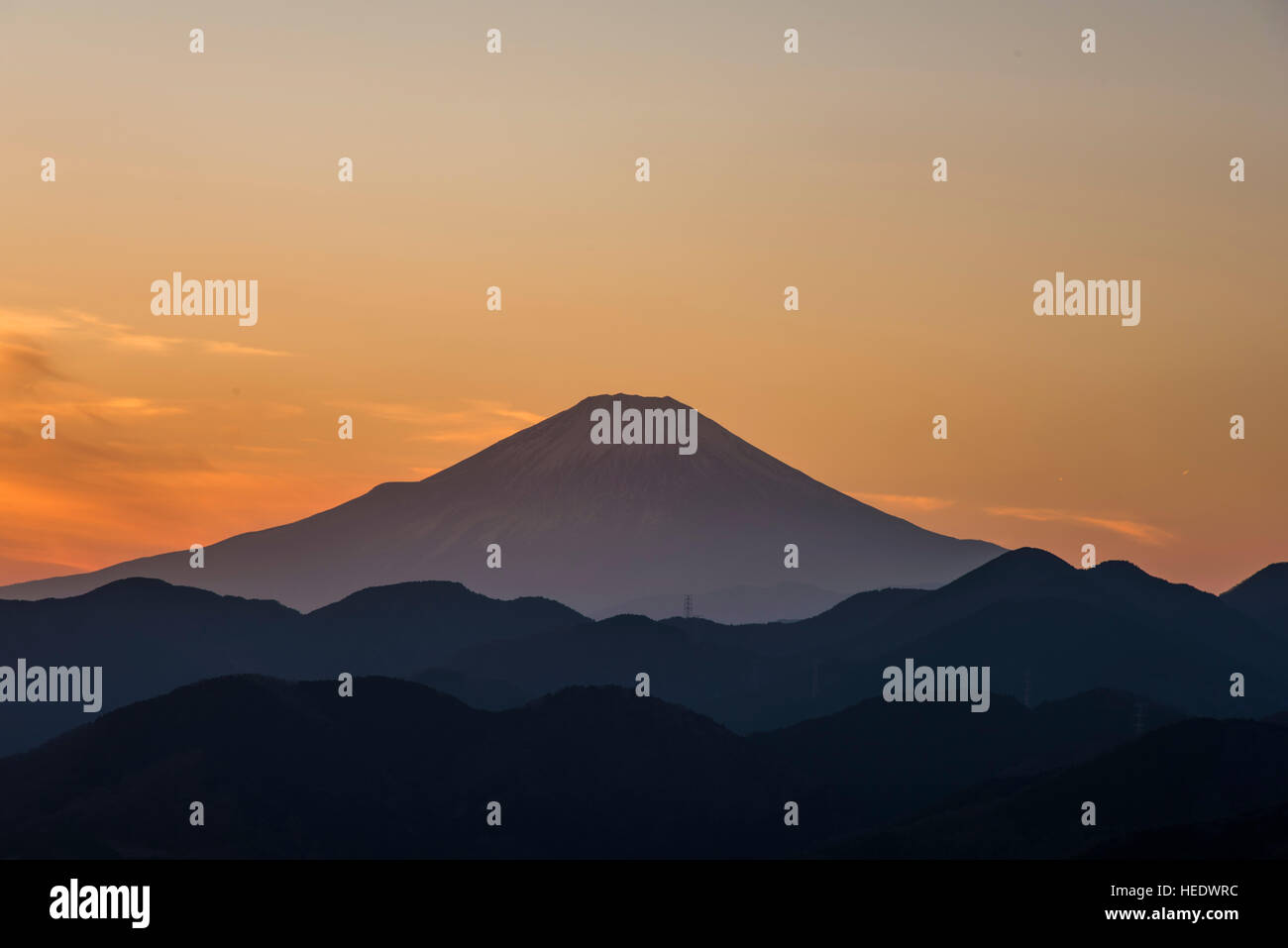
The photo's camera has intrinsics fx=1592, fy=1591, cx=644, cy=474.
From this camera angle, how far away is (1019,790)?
10144cm

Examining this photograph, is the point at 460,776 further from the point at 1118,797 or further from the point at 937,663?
the point at 937,663

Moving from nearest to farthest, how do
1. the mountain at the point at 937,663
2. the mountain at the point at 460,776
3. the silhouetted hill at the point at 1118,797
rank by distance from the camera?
the silhouetted hill at the point at 1118,797, the mountain at the point at 460,776, the mountain at the point at 937,663

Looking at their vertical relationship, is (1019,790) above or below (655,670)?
below

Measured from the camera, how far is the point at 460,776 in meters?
113

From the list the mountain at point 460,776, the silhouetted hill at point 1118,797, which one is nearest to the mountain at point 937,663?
the mountain at point 460,776

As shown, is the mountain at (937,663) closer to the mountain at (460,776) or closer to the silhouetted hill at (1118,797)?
the mountain at (460,776)

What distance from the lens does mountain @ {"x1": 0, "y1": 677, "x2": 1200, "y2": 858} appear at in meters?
100

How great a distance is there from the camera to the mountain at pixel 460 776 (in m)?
100

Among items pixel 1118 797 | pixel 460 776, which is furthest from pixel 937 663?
pixel 460 776

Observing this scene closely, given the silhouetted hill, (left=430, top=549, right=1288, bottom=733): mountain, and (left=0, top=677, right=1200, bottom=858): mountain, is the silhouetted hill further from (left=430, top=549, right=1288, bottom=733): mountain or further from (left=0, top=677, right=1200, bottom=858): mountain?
(left=430, top=549, right=1288, bottom=733): mountain
